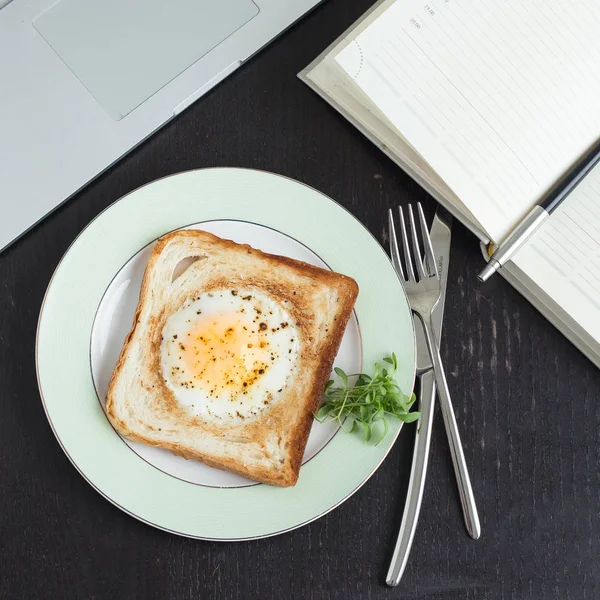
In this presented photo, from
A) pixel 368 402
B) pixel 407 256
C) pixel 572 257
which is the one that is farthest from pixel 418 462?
pixel 572 257

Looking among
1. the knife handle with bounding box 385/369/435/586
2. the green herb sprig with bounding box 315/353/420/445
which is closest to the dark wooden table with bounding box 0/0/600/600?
the knife handle with bounding box 385/369/435/586

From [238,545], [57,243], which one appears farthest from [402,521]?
[57,243]

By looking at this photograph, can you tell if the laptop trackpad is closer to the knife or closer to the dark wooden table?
the dark wooden table

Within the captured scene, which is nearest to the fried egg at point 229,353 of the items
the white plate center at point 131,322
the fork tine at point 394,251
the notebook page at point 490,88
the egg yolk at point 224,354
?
the egg yolk at point 224,354

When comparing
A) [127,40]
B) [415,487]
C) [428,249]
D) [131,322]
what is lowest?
[131,322]

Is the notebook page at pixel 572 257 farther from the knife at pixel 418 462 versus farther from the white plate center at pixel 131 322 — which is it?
the white plate center at pixel 131 322

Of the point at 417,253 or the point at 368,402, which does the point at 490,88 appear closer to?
the point at 417,253

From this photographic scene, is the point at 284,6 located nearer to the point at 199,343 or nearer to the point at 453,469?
the point at 199,343
